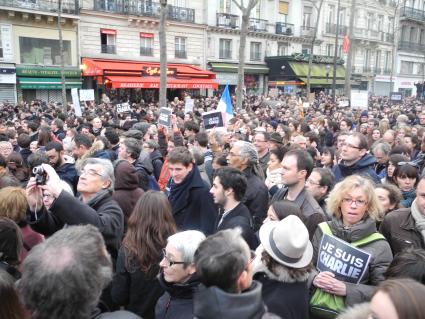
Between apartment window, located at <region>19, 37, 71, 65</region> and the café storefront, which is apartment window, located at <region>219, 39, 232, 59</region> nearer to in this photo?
the café storefront

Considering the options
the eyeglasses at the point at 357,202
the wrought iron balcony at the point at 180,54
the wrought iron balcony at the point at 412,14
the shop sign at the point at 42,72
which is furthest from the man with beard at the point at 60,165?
the wrought iron balcony at the point at 412,14

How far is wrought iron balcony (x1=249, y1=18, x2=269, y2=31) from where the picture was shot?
104ft

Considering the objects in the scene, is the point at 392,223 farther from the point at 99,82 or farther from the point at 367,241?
the point at 99,82

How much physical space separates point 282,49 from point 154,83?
1451cm

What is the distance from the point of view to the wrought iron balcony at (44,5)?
20.5 m

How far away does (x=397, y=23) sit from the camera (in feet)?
148

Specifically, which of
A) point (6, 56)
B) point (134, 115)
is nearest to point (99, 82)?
point (6, 56)

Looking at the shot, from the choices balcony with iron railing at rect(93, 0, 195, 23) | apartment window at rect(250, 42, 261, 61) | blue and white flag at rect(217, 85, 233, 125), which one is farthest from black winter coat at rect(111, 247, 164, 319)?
apartment window at rect(250, 42, 261, 61)

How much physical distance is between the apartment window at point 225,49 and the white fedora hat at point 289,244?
29.1 meters

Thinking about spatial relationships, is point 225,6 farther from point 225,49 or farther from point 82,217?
point 82,217

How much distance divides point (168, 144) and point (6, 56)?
16818mm

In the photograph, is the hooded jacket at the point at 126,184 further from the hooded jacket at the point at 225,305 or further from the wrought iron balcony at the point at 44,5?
the wrought iron balcony at the point at 44,5

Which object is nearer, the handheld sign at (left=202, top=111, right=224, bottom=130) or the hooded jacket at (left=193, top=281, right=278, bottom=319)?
the hooded jacket at (left=193, top=281, right=278, bottom=319)

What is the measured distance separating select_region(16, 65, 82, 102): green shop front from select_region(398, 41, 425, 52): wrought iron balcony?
37.3 meters
